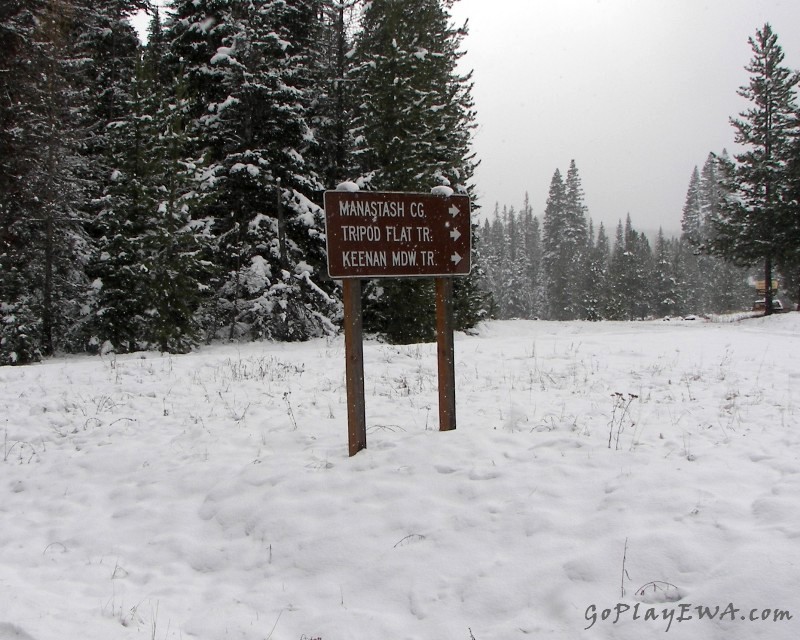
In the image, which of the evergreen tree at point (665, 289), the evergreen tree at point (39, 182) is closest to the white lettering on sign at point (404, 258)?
the evergreen tree at point (39, 182)

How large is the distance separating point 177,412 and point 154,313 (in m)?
8.23

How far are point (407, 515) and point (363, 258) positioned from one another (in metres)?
2.60

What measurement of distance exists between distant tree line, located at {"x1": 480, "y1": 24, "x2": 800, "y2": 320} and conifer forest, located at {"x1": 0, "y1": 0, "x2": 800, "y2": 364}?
12.4 meters

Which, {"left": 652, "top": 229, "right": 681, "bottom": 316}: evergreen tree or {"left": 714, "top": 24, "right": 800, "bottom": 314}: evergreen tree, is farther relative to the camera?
{"left": 652, "top": 229, "right": 681, "bottom": 316}: evergreen tree

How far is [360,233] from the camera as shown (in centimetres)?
548

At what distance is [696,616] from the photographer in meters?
2.93

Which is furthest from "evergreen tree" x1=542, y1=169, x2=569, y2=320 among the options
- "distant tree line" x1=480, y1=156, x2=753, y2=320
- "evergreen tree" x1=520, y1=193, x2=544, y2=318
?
"evergreen tree" x1=520, y1=193, x2=544, y2=318

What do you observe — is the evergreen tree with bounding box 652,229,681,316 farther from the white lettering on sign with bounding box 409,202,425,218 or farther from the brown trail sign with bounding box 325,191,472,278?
the white lettering on sign with bounding box 409,202,425,218

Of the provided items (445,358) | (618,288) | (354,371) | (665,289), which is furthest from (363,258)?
(665,289)

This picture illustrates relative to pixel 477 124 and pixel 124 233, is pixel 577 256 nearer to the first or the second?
pixel 477 124

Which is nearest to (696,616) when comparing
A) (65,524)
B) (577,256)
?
(65,524)

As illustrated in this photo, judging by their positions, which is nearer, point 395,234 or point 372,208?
point 372,208

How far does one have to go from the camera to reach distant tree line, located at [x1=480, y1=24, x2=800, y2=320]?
25.5 m

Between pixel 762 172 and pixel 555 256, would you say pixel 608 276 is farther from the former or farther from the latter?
pixel 762 172
